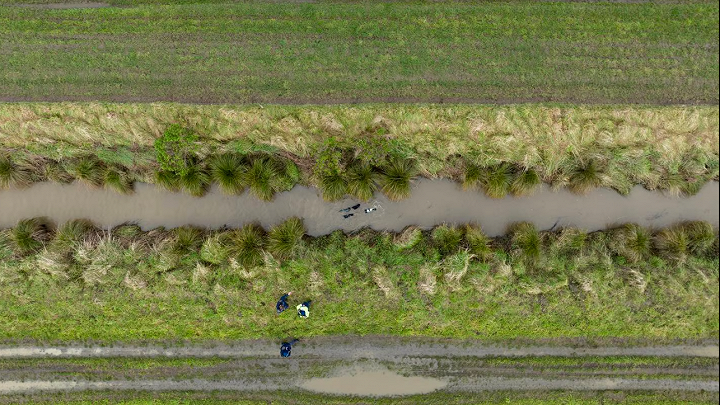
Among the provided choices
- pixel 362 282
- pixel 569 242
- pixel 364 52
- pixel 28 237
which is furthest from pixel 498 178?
pixel 28 237

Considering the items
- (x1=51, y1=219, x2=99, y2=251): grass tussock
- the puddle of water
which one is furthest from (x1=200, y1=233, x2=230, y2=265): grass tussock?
the puddle of water

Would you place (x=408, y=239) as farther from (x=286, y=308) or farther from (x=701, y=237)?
(x=701, y=237)

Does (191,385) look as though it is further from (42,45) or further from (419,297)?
(42,45)

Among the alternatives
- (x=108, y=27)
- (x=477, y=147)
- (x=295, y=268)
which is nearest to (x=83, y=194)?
(x=108, y=27)

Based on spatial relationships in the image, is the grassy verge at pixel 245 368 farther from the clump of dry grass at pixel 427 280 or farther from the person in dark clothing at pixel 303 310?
the clump of dry grass at pixel 427 280

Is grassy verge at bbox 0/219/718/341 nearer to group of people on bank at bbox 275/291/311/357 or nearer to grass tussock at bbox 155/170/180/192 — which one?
group of people on bank at bbox 275/291/311/357
